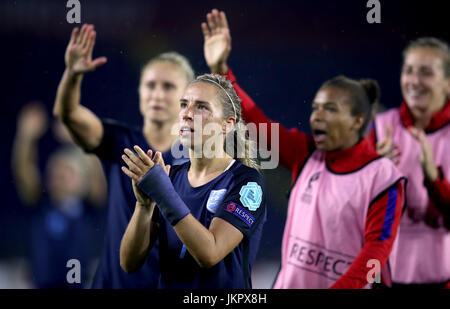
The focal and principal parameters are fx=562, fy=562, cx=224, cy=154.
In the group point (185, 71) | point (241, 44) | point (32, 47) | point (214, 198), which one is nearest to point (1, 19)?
point (32, 47)

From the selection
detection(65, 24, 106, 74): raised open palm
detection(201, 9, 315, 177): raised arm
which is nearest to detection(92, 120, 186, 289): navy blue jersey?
detection(65, 24, 106, 74): raised open palm

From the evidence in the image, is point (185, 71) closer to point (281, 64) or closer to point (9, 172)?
point (281, 64)

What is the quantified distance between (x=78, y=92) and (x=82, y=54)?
0.19 metres

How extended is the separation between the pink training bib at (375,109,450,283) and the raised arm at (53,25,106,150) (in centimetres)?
164

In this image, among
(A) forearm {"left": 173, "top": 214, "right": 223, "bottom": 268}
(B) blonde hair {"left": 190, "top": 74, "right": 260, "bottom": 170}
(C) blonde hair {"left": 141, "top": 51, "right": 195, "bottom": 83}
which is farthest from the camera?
(C) blonde hair {"left": 141, "top": 51, "right": 195, "bottom": 83}

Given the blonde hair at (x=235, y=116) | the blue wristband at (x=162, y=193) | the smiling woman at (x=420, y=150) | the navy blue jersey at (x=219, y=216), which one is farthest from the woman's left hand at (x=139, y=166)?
the smiling woman at (x=420, y=150)

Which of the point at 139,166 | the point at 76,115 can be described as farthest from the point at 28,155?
the point at 139,166

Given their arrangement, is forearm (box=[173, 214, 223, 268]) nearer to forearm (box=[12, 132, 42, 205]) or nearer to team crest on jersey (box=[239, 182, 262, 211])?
team crest on jersey (box=[239, 182, 262, 211])

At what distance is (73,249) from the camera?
3.20 metres

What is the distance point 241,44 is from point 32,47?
1.10 meters

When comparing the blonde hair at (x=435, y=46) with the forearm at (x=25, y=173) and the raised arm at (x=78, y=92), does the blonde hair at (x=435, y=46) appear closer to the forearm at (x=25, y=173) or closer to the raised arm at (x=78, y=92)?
the raised arm at (x=78, y=92)

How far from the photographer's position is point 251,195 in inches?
73.9

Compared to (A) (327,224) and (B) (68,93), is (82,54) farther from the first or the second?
(A) (327,224)

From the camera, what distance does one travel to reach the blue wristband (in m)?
1.71
